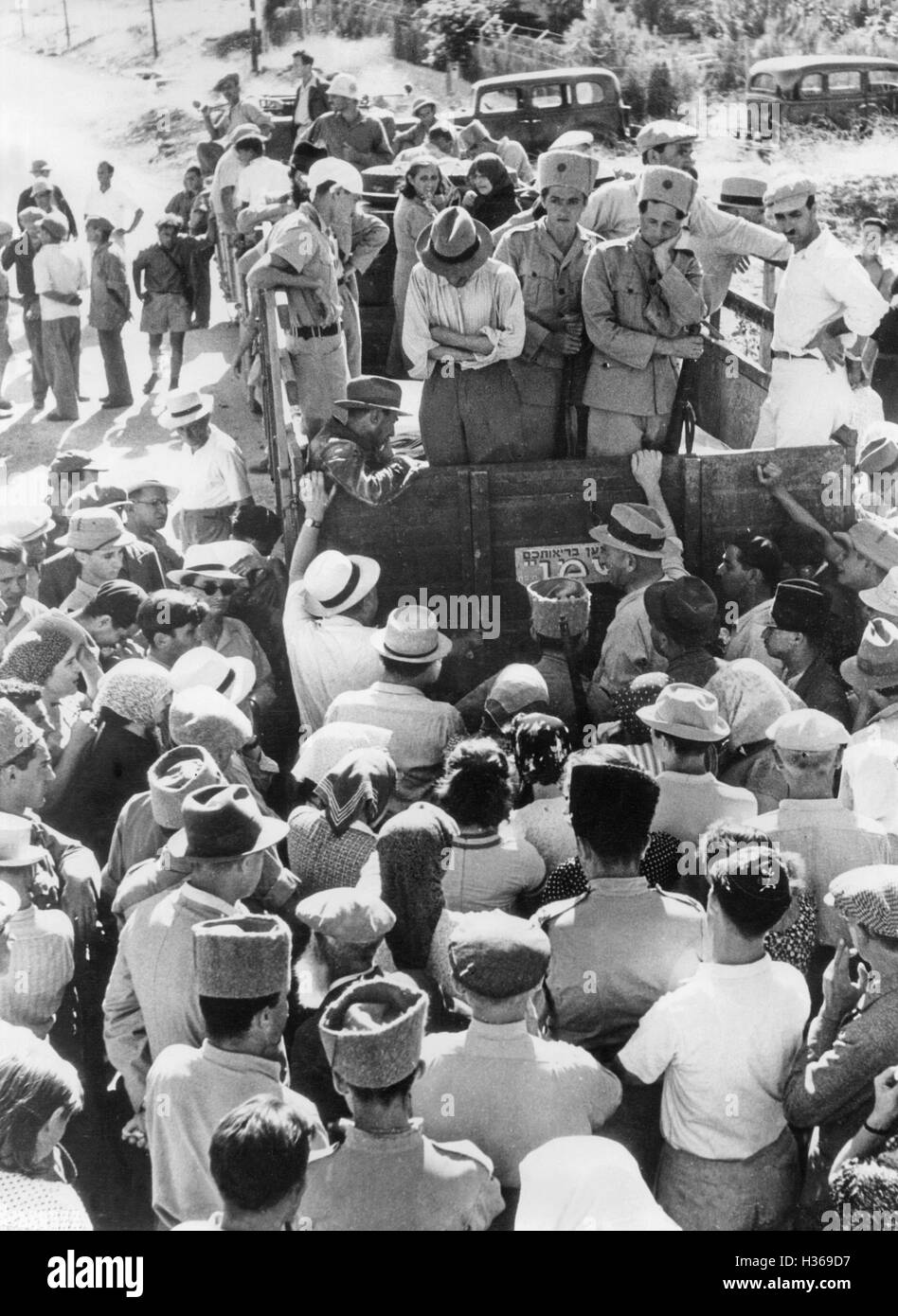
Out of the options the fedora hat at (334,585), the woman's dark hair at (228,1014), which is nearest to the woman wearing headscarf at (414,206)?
the fedora hat at (334,585)

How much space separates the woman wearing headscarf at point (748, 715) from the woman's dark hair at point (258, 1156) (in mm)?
2390

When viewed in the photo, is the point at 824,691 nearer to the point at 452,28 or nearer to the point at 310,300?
the point at 310,300

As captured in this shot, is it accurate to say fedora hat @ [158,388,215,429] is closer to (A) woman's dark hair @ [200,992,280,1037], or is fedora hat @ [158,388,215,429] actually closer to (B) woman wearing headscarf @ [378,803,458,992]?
(B) woman wearing headscarf @ [378,803,458,992]

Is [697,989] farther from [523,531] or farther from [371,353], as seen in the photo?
[371,353]

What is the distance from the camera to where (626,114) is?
13.6 meters

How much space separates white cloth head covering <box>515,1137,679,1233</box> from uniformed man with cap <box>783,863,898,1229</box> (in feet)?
1.61

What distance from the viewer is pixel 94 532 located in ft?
20.1

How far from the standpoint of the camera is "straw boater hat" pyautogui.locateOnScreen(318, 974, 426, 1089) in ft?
9.95

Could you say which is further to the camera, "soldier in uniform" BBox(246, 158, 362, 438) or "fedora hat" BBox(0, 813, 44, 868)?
"soldier in uniform" BBox(246, 158, 362, 438)

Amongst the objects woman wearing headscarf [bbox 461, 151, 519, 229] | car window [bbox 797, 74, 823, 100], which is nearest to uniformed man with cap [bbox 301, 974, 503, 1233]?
woman wearing headscarf [bbox 461, 151, 519, 229]

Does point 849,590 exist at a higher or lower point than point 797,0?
lower

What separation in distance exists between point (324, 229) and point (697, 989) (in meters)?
5.55

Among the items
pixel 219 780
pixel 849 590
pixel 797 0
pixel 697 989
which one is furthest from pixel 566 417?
pixel 797 0
